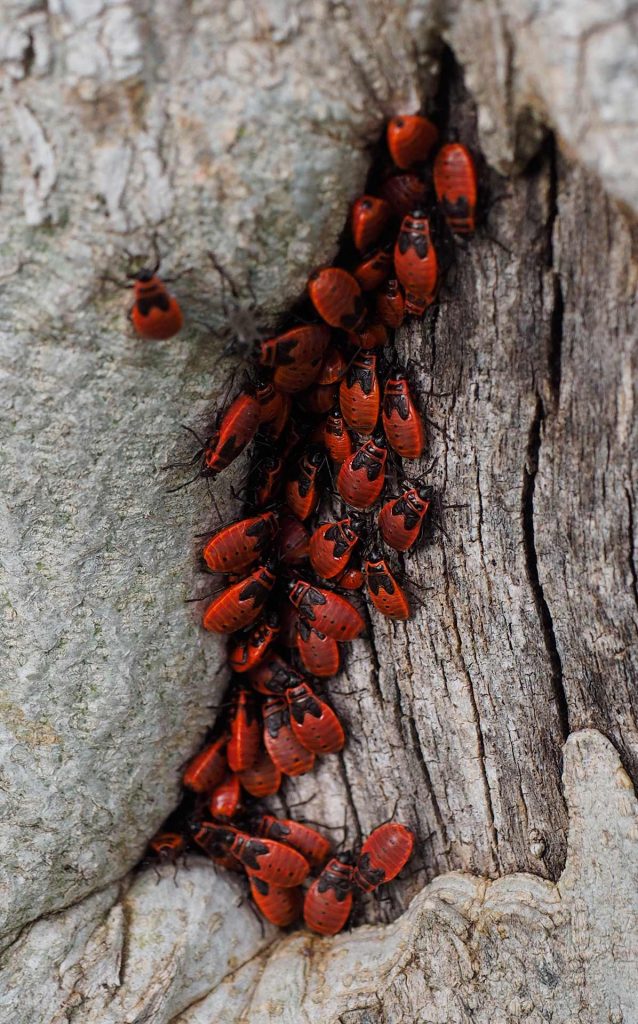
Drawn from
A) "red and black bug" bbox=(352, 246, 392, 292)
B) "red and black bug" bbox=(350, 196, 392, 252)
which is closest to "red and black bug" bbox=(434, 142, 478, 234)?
"red and black bug" bbox=(350, 196, 392, 252)

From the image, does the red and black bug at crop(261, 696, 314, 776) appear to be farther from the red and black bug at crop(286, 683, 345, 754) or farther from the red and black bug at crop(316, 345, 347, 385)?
the red and black bug at crop(316, 345, 347, 385)

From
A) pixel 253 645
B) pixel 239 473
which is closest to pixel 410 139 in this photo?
pixel 239 473

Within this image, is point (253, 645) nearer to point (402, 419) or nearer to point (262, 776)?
point (262, 776)

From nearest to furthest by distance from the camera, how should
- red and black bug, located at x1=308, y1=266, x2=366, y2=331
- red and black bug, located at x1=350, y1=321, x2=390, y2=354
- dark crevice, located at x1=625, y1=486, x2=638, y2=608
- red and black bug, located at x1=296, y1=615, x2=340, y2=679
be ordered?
dark crevice, located at x1=625, y1=486, x2=638, y2=608 → red and black bug, located at x1=308, y1=266, x2=366, y2=331 → red and black bug, located at x1=350, y1=321, x2=390, y2=354 → red and black bug, located at x1=296, y1=615, x2=340, y2=679

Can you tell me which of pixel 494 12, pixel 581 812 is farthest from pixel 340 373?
pixel 581 812

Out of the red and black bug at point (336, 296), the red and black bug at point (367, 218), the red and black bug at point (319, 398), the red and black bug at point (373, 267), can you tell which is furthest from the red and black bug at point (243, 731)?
the red and black bug at point (367, 218)

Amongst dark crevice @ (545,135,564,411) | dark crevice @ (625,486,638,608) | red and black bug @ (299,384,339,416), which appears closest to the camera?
dark crevice @ (545,135,564,411)
